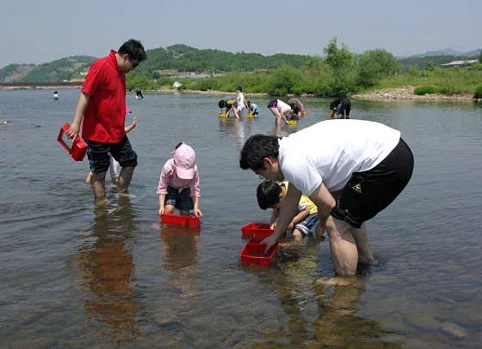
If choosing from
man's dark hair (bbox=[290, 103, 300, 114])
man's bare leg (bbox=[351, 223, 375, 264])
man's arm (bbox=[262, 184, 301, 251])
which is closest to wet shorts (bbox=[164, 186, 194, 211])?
man's arm (bbox=[262, 184, 301, 251])

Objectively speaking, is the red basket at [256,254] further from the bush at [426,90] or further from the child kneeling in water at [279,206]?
the bush at [426,90]

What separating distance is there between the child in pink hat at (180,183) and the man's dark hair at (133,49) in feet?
4.14

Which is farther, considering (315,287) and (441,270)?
(441,270)

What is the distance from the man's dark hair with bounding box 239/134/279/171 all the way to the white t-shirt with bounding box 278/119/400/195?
59 mm

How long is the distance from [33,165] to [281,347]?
8.71 m

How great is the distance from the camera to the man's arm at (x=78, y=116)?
6.27 meters

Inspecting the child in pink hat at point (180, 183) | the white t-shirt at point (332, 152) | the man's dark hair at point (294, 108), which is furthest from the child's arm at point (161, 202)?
the man's dark hair at point (294, 108)

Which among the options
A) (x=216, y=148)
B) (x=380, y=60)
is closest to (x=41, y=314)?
(x=216, y=148)

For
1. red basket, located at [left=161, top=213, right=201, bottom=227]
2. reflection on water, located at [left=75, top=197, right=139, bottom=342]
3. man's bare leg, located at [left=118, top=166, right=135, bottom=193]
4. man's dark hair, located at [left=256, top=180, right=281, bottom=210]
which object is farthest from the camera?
Answer: man's bare leg, located at [left=118, top=166, right=135, bottom=193]

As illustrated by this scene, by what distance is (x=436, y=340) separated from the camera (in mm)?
3404

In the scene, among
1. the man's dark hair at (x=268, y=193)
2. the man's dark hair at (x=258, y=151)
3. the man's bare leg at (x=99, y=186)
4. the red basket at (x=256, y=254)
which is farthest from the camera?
the man's bare leg at (x=99, y=186)

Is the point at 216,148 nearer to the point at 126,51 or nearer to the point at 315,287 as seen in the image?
the point at 126,51

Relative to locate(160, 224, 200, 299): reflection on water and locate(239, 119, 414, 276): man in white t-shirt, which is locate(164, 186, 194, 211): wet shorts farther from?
locate(239, 119, 414, 276): man in white t-shirt

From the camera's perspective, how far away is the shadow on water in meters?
3.40
